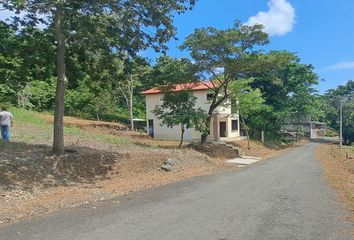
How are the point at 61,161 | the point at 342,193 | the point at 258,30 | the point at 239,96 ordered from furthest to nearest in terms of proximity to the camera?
the point at 239,96 → the point at 258,30 → the point at 61,161 → the point at 342,193

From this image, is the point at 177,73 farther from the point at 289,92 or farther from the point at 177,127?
the point at 289,92

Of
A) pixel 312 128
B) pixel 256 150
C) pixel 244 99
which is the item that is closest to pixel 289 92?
pixel 244 99

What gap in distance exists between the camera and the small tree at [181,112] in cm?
2738

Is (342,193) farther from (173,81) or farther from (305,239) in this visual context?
(173,81)

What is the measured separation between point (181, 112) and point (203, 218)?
756 inches

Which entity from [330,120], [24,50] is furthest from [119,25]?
[330,120]

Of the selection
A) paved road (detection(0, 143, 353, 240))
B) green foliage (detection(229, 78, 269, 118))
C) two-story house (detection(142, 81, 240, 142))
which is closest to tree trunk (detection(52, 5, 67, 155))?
paved road (detection(0, 143, 353, 240))

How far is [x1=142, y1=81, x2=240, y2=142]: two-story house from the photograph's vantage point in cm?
4106

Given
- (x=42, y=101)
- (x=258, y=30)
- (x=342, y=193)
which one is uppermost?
(x=258, y=30)

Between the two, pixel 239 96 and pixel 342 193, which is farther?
pixel 239 96

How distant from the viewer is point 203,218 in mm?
8938

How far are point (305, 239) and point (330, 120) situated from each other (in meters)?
94.5

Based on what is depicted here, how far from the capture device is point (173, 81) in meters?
29.3

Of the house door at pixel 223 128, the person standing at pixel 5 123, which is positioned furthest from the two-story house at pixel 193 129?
the person standing at pixel 5 123
